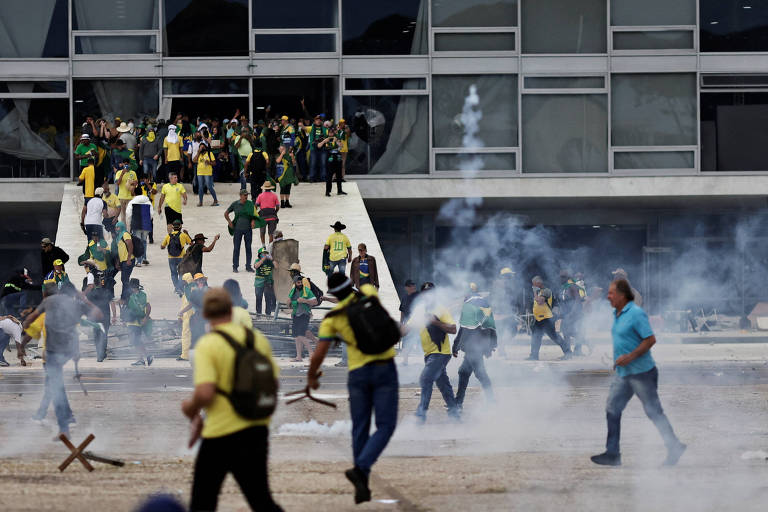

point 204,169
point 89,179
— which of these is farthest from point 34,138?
point 89,179

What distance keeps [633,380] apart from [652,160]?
2337 cm

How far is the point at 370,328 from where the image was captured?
8664mm

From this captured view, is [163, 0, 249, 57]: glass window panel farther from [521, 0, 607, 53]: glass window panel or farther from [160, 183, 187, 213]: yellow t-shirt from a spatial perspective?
[160, 183, 187, 213]: yellow t-shirt

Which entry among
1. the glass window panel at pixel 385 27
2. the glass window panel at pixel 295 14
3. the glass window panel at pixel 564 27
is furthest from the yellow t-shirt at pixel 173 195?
the glass window panel at pixel 564 27

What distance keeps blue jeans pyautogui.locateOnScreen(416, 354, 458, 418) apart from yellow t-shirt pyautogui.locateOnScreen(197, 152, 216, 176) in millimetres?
14997

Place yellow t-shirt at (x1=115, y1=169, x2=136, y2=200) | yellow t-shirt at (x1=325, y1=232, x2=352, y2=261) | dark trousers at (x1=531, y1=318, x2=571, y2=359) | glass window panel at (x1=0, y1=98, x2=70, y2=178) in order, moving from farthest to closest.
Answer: glass window panel at (x1=0, y1=98, x2=70, y2=178), yellow t-shirt at (x1=115, y1=169, x2=136, y2=200), yellow t-shirt at (x1=325, y1=232, x2=352, y2=261), dark trousers at (x1=531, y1=318, x2=571, y2=359)

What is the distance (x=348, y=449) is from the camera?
1114 centimetres

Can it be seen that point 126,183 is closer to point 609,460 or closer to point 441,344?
point 441,344

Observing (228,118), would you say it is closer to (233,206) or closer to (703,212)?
(233,206)

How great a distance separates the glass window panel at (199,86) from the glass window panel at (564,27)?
7836 millimetres

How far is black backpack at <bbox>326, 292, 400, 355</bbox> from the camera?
8.66 meters

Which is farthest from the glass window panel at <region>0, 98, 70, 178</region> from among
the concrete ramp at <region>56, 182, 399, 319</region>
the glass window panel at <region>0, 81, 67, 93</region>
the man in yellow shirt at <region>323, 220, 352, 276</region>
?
the man in yellow shirt at <region>323, 220, 352, 276</region>

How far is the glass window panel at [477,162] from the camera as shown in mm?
32312

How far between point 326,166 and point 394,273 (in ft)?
15.7
